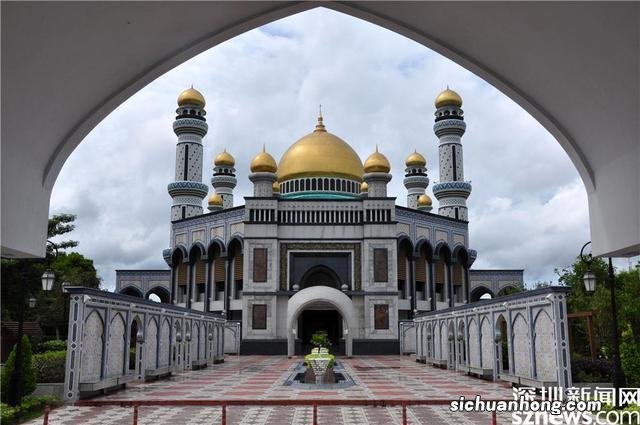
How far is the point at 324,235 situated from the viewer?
120ft

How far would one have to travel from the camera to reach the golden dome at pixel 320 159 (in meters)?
42.9

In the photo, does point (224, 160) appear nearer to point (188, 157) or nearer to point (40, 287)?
point (188, 157)

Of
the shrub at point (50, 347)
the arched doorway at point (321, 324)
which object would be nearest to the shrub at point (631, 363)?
the shrub at point (50, 347)

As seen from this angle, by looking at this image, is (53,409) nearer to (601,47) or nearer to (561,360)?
(561,360)

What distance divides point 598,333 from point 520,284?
31.5 metres

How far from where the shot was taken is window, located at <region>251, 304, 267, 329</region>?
1379 inches

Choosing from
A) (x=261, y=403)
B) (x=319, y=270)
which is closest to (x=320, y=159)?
(x=319, y=270)

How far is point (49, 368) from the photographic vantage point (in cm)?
1410

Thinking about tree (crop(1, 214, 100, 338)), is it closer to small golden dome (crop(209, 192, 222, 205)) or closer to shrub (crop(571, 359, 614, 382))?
small golden dome (crop(209, 192, 222, 205))

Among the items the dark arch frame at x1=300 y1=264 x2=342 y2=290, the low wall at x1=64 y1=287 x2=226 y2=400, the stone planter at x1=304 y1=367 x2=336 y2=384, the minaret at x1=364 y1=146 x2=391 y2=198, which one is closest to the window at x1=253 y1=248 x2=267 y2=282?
the dark arch frame at x1=300 y1=264 x2=342 y2=290

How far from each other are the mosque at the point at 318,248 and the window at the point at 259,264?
0.20 feet

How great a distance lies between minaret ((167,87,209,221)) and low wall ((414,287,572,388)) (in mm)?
28743

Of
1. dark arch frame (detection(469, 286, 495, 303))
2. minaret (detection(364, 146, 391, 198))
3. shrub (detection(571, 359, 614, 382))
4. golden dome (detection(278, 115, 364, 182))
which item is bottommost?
shrub (detection(571, 359, 614, 382))

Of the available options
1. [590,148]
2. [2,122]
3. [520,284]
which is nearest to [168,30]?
[2,122]
